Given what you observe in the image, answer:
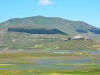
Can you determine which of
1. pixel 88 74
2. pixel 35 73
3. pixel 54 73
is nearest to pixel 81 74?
pixel 88 74

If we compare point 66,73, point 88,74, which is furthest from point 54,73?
point 88,74

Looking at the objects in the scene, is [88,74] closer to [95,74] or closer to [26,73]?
[95,74]

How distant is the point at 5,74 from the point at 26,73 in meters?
8.32

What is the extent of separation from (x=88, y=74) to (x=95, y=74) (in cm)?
257

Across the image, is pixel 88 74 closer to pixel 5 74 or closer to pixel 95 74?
pixel 95 74

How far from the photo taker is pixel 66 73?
110000 millimetres

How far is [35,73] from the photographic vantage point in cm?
11100

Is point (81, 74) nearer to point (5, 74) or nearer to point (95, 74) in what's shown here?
point (95, 74)

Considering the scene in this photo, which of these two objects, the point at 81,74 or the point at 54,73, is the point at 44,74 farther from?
the point at 81,74

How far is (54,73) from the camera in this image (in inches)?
4350

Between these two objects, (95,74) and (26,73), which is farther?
(26,73)

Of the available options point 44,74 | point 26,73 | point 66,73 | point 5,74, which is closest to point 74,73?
point 66,73

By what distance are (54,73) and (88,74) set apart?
13.3 metres

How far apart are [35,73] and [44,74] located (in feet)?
15.9
